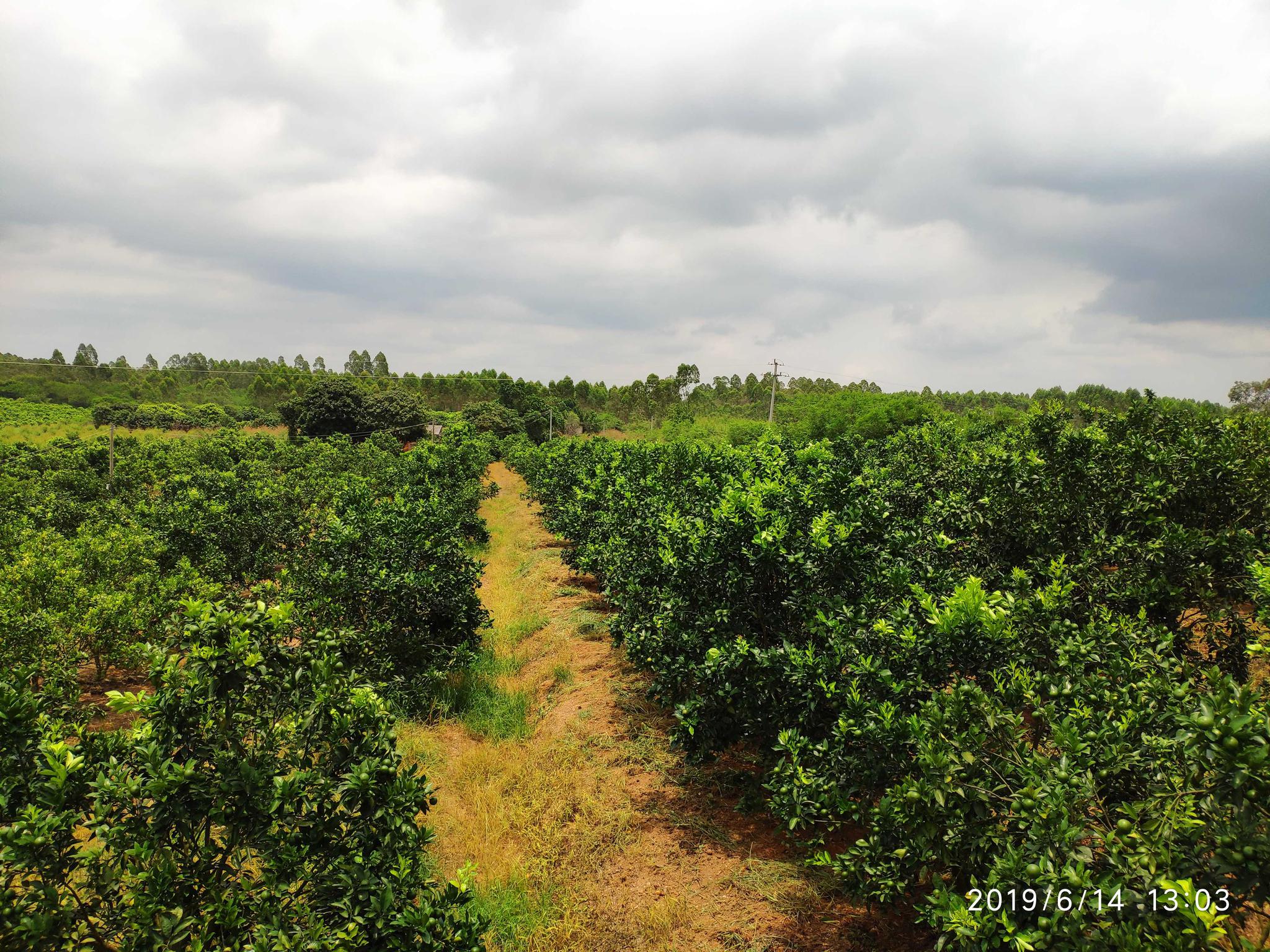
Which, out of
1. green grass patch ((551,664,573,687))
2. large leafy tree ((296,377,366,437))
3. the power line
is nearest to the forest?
green grass patch ((551,664,573,687))

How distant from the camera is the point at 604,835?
22.0 feet

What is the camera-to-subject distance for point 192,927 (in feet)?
10.1

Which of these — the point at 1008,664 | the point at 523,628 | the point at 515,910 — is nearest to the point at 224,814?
the point at 515,910

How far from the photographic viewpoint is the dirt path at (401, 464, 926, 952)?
5371 mm

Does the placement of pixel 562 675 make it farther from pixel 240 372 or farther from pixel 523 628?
pixel 240 372

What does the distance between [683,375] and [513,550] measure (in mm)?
80492

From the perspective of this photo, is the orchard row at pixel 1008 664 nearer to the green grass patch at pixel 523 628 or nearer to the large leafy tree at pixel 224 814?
the large leafy tree at pixel 224 814

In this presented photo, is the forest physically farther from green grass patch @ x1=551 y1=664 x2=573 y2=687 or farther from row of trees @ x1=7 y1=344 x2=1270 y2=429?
row of trees @ x1=7 y1=344 x2=1270 y2=429

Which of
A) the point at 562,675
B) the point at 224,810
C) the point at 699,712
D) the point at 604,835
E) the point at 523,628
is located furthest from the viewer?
the point at 523,628

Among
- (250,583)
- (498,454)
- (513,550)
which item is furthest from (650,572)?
(498,454)

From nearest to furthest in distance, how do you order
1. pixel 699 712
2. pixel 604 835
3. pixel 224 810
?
pixel 224 810, pixel 699 712, pixel 604 835

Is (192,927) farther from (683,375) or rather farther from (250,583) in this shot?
(683,375)

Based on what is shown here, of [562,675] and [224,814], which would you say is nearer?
[224,814]

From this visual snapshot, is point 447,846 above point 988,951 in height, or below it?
below
